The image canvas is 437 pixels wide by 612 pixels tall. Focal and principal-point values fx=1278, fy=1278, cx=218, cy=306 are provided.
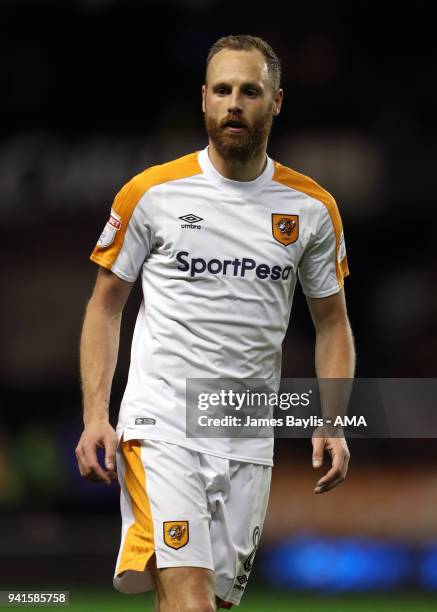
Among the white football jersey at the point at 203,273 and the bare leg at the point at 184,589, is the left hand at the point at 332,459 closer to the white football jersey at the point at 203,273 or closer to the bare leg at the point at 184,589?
the white football jersey at the point at 203,273

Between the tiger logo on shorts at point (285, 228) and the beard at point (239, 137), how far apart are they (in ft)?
0.83

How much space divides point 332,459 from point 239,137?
3.96ft

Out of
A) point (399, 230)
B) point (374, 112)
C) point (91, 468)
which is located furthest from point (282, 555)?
point (91, 468)

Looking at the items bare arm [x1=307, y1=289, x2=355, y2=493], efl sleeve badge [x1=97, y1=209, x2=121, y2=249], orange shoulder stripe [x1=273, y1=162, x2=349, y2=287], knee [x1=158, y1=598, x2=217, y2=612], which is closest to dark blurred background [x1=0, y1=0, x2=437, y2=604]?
bare arm [x1=307, y1=289, x2=355, y2=493]

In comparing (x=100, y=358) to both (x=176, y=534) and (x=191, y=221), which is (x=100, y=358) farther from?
(x=176, y=534)

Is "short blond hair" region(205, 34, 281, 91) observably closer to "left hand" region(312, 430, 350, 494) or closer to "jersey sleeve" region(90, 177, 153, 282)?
"jersey sleeve" region(90, 177, 153, 282)

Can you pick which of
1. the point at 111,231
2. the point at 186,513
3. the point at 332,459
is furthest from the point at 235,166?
the point at 186,513

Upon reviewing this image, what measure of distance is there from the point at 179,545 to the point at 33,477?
764cm

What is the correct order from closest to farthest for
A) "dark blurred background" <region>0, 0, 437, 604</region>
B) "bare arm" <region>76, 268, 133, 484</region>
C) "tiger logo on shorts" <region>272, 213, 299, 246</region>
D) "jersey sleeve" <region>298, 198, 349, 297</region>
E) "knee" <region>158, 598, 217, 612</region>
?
"knee" <region>158, 598, 217, 612</region>
"bare arm" <region>76, 268, 133, 484</region>
"tiger logo on shorts" <region>272, 213, 299, 246</region>
"jersey sleeve" <region>298, 198, 349, 297</region>
"dark blurred background" <region>0, 0, 437, 604</region>

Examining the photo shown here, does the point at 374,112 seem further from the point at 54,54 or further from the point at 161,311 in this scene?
the point at 161,311

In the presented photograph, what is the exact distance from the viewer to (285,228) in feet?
15.5

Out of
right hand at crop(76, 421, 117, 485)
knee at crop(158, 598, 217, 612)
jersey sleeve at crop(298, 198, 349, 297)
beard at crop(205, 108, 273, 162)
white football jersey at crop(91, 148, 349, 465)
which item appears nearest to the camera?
knee at crop(158, 598, 217, 612)

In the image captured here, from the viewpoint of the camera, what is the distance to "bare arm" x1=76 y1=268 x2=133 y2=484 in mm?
4324

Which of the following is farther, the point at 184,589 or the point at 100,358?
the point at 100,358
